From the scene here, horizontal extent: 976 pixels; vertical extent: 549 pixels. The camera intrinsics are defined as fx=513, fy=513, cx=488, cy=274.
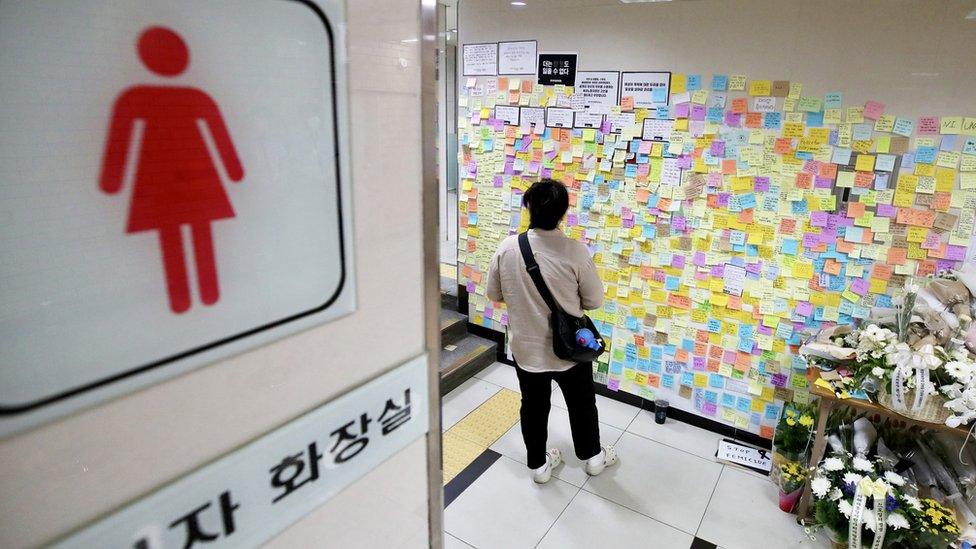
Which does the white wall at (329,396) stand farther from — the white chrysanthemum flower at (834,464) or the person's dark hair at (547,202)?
the white chrysanthemum flower at (834,464)

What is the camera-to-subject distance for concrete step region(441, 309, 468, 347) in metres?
3.90

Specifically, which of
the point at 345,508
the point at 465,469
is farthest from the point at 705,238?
the point at 345,508

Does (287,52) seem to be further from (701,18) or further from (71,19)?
(701,18)

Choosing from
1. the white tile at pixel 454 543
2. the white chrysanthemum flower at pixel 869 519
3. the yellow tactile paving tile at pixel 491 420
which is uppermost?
the white chrysanthemum flower at pixel 869 519

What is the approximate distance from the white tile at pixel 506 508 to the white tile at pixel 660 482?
0.23 m

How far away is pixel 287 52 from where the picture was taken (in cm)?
73

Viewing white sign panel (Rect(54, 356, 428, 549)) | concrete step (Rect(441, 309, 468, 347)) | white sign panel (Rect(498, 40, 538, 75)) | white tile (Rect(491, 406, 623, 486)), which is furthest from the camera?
concrete step (Rect(441, 309, 468, 347))

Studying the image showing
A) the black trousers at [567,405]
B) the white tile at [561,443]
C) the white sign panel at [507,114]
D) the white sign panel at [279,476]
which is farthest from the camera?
the white sign panel at [507,114]

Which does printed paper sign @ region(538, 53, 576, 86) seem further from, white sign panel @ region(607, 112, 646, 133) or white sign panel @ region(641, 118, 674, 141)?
white sign panel @ region(641, 118, 674, 141)

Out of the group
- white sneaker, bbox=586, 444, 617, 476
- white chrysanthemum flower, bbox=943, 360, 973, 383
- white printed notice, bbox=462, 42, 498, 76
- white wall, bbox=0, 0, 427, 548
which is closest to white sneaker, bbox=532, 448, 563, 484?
white sneaker, bbox=586, 444, 617, 476

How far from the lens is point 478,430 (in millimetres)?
3145

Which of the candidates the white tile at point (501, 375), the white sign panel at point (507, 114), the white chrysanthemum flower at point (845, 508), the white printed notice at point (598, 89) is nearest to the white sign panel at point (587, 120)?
the white printed notice at point (598, 89)

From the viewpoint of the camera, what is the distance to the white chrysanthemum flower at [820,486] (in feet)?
7.18

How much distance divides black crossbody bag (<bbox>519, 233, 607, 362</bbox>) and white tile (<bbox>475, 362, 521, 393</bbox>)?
4.64 ft
